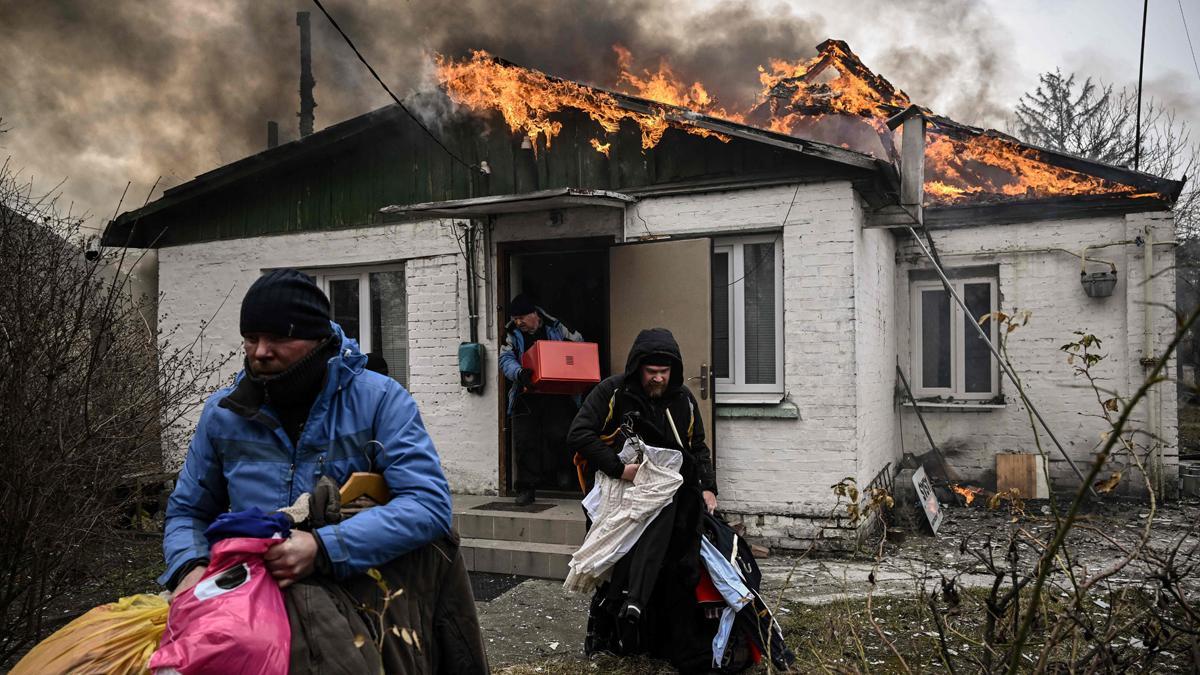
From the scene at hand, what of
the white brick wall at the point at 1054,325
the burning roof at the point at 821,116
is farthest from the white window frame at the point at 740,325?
the white brick wall at the point at 1054,325

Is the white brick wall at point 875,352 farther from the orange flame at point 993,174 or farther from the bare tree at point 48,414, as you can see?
the bare tree at point 48,414

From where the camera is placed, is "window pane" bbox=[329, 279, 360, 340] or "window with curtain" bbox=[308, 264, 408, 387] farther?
"window pane" bbox=[329, 279, 360, 340]

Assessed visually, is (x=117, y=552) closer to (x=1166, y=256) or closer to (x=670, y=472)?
(x=670, y=472)

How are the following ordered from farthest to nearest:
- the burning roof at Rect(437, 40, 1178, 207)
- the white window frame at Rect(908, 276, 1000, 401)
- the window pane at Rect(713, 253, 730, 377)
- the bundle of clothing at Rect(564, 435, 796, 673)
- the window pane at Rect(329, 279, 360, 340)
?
the white window frame at Rect(908, 276, 1000, 401) → the window pane at Rect(329, 279, 360, 340) → the burning roof at Rect(437, 40, 1178, 207) → the window pane at Rect(713, 253, 730, 377) → the bundle of clothing at Rect(564, 435, 796, 673)

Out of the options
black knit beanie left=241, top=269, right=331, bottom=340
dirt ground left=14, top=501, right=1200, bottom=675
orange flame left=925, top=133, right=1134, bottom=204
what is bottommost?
dirt ground left=14, top=501, right=1200, bottom=675

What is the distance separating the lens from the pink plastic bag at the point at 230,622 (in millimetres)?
1740

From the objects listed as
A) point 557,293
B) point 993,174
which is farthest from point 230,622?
point 993,174

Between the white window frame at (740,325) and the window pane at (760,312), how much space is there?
50 mm

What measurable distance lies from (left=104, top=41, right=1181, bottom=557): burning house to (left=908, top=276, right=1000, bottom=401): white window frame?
29 mm

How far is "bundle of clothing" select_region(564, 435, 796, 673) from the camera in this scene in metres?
4.42

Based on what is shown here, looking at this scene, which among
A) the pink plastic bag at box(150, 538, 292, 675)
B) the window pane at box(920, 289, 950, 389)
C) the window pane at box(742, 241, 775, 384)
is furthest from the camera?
the window pane at box(920, 289, 950, 389)

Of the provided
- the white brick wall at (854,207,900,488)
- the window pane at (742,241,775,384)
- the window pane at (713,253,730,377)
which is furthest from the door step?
the white brick wall at (854,207,900,488)

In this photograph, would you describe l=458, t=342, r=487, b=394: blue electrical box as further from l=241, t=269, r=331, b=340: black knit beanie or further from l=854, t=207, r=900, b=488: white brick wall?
l=241, t=269, r=331, b=340: black knit beanie

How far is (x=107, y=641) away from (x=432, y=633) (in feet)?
2.65
